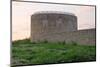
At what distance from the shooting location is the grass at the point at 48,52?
2.70 metres

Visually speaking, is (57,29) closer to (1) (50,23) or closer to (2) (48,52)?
(1) (50,23)

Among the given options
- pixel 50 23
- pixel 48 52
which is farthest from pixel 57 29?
pixel 48 52

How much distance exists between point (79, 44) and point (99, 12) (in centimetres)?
61

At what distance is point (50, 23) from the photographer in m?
2.87

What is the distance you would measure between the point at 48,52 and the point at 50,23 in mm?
412

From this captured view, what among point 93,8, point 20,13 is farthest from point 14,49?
point 93,8

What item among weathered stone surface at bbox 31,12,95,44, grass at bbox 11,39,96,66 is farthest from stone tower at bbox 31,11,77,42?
grass at bbox 11,39,96,66

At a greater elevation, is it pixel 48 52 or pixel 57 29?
pixel 57 29

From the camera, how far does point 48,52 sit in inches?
112

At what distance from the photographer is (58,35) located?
2.90 m

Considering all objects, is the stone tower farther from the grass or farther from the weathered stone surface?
the grass

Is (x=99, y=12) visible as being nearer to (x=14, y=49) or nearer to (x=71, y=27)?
(x=71, y=27)

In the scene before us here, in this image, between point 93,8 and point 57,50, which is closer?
point 57,50

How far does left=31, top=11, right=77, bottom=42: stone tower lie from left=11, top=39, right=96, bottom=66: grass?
0.13 meters
